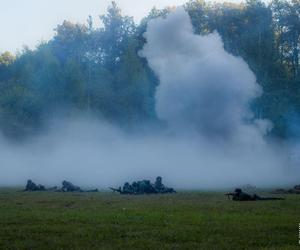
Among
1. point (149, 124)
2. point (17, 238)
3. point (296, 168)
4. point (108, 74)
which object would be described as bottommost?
point (17, 238)

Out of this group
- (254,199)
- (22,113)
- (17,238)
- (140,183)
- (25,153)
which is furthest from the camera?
(22,113)

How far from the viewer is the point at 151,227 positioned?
551 inches

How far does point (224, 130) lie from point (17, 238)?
122ft

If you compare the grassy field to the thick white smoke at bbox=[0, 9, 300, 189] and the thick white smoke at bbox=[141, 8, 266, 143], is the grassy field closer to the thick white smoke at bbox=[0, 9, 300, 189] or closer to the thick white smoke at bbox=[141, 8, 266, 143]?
the thick white smoke at bbox=[0, 9, 300, 189]

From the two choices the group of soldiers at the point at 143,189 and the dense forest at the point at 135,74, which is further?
the dense forest at the point at 135,74

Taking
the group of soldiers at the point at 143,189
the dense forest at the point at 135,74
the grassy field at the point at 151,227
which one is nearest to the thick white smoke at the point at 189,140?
the dense forest at the point at 135,74

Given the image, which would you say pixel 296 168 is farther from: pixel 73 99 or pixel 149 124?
pixel 73 99

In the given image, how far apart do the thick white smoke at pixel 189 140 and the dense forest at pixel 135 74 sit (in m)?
4.46

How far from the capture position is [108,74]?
223 ft

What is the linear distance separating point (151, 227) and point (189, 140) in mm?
36911

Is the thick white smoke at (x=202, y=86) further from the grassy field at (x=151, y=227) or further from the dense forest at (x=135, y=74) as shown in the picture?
the grassy field at (x=151, y=227)

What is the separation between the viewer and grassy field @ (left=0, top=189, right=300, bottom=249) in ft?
38.9

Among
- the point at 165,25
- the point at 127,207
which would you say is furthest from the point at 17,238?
the point at 165,25

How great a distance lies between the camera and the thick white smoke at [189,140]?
45.8m
